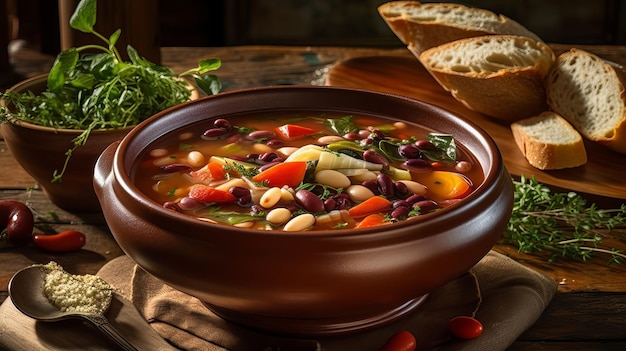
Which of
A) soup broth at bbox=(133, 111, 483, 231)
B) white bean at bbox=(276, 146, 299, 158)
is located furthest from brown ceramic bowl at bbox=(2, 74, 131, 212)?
white bean at bbox=(276, 146, 299, 158)

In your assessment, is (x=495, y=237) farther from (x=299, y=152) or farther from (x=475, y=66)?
(x=475, y=66)

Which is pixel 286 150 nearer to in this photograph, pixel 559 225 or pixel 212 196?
pixel 212 196

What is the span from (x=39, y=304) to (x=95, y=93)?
31.4 inches

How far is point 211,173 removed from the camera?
203cm

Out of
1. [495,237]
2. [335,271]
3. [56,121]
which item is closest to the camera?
[335,271]

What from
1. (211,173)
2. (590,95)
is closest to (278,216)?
(211,173)

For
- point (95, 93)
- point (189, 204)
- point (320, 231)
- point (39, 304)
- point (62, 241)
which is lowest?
point (62, 241)

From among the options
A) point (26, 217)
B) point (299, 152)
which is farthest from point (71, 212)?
point (299, 152)

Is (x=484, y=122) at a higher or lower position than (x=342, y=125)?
lower

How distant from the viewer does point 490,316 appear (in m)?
1.99

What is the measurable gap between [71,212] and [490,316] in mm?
1248

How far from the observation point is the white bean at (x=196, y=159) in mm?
2100

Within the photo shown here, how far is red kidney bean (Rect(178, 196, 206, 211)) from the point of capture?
1.87 metres

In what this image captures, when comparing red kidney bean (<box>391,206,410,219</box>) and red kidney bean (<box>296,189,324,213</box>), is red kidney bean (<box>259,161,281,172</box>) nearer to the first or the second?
red kidney bean (<box>296,189,324,213</box>)
